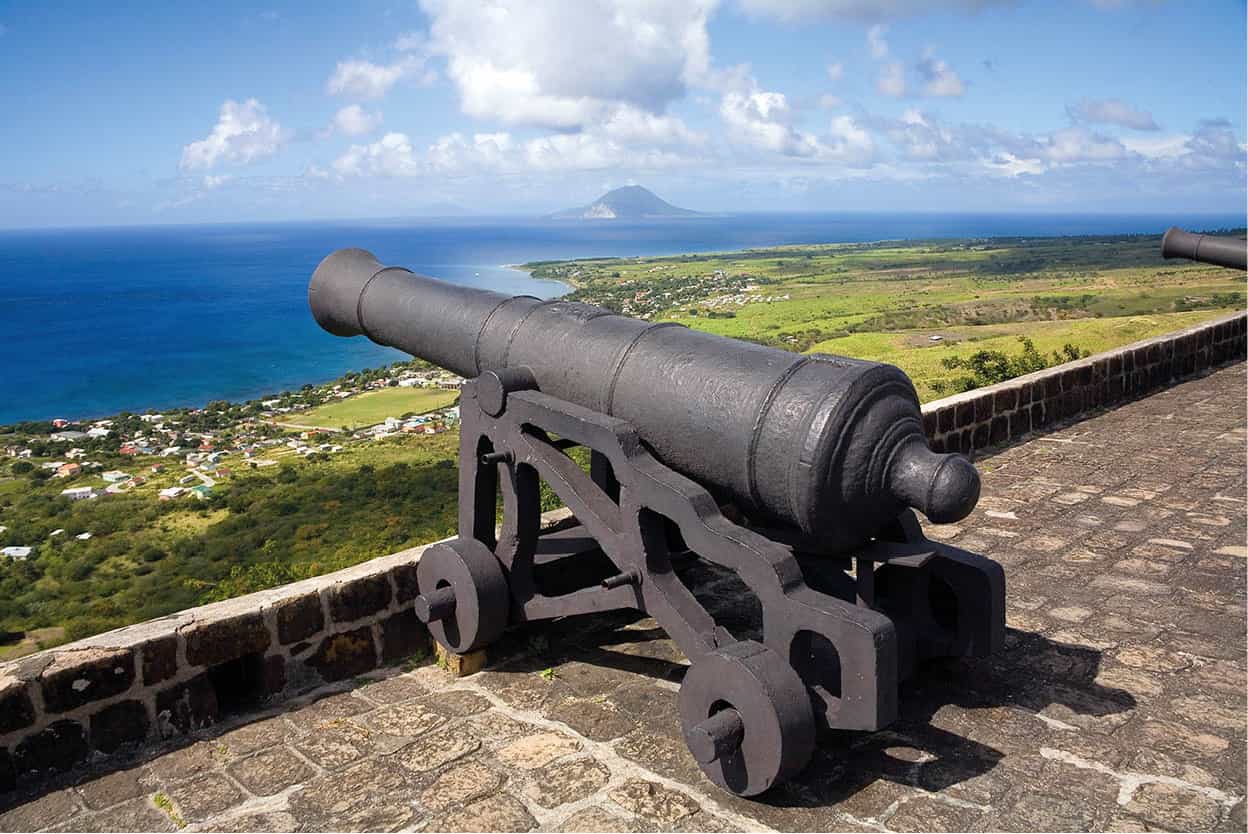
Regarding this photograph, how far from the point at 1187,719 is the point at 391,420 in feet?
74.3

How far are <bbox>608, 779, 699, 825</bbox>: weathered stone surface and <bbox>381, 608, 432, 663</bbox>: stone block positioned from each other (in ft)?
4.83

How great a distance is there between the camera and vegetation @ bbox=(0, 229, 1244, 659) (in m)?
11.2

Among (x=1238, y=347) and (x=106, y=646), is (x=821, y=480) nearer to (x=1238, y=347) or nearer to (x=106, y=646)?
(x=106, y=646)

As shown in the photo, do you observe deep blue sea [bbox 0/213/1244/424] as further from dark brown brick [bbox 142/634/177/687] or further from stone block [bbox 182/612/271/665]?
dark brown brick [bbox 142/634/177/687]

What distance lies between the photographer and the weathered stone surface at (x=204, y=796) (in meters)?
3.20

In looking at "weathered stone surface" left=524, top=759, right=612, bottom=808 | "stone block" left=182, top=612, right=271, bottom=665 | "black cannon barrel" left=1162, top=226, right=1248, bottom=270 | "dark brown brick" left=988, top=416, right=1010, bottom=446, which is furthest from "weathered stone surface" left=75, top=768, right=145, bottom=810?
"black cannon barrel" left=1162, top=226, right=1248, bottom=270

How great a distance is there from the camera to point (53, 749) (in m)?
3.44

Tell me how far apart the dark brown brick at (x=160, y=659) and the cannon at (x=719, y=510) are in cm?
93

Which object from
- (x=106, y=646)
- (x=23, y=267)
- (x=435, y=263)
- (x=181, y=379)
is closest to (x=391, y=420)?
(x=106, y=646)

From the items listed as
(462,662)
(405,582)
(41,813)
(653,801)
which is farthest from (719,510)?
(41,813)

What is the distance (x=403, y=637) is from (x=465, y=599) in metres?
0.49

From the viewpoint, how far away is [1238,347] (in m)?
12.2

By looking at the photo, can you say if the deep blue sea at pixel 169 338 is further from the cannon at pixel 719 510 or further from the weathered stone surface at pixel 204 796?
the weathered stone surface at pixel 204 796

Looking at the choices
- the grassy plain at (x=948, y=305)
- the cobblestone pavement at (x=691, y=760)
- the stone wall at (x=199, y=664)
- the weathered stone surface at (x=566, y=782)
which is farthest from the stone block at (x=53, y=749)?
the grassy plain at (x=948, y=305)
